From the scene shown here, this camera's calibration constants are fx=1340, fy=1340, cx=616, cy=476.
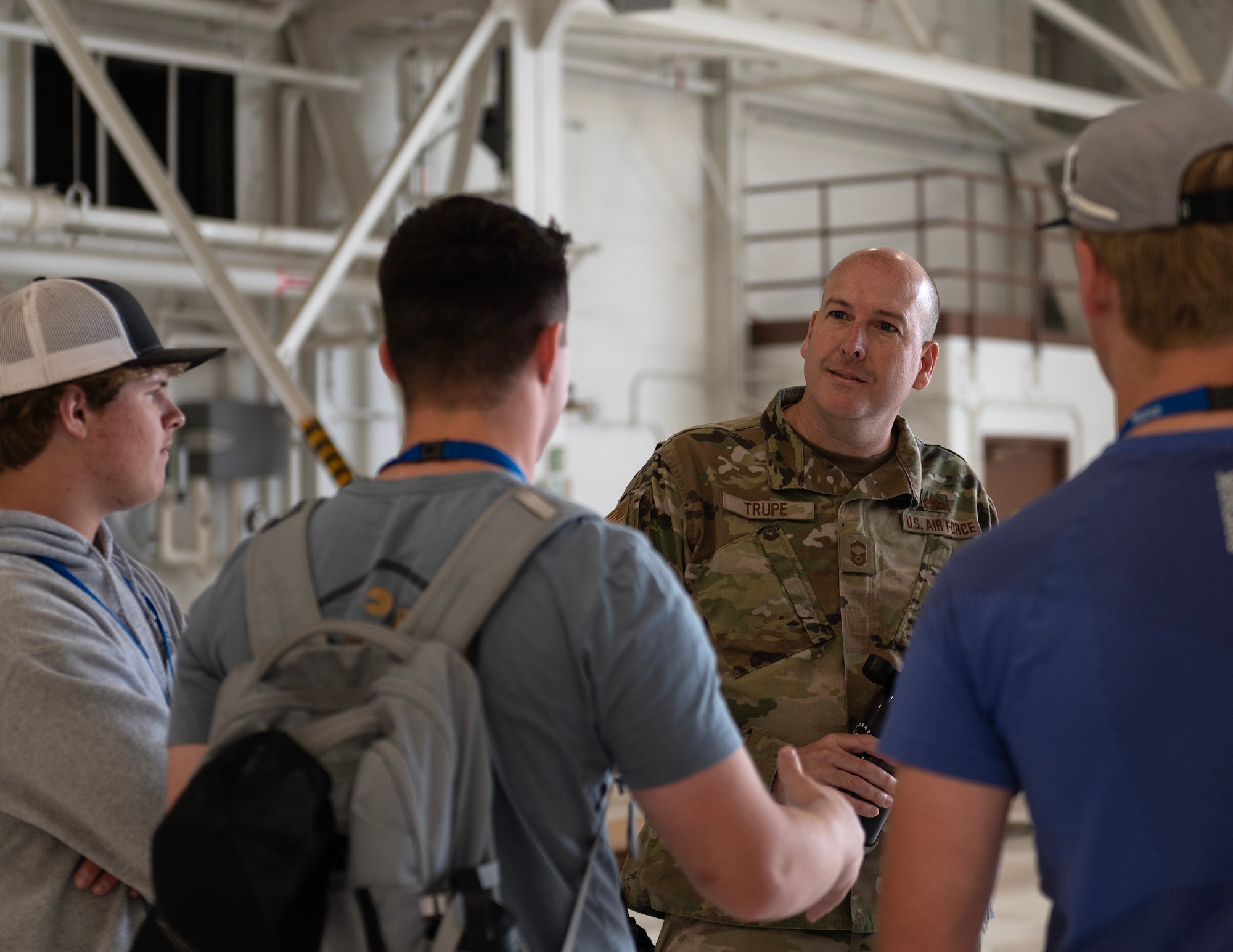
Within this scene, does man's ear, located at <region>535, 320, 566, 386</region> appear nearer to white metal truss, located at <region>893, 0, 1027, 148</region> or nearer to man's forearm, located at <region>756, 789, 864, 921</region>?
man's forearm, located at <region>756, 789, 864, 921</region>

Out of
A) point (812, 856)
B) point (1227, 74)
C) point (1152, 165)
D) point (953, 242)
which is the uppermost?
point (1227, 74)

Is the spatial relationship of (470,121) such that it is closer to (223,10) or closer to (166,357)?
(223,10)

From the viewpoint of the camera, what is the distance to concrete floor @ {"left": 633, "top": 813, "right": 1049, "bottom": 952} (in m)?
6.50

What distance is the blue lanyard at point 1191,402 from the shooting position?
1.29 m

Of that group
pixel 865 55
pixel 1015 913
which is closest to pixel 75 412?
pixel 1015 913

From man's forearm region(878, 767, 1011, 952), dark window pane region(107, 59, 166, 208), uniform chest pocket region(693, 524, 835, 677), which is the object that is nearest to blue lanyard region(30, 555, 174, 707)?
uniform chest pocket region(693, 524, 835, 677)

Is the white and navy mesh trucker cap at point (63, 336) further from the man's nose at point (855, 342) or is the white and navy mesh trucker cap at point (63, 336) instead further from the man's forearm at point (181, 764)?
the man's nose at point (855, 342)

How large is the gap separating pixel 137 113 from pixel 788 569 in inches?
286

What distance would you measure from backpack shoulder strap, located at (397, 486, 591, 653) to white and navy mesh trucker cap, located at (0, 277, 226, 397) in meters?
0.95

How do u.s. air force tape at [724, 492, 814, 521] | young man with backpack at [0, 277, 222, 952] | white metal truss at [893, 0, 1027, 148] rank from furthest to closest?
white metal truss at [893, 0, 1027, 148] < u.s. air force tape at [724, 492, 814, 521] < young man with backpack at [0, 277, 222, 952]

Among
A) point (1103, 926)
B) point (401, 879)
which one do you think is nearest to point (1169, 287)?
point (1103, 926)

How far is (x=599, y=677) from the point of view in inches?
53.8

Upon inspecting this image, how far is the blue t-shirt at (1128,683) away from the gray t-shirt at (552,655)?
0.28m

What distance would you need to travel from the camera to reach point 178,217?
19.6 ft
